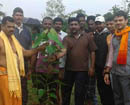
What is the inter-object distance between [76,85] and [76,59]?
1.68 feet

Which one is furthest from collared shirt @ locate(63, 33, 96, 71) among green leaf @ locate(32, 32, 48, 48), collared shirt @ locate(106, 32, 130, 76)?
green leaf @ locate(32, 32, 48, 48)

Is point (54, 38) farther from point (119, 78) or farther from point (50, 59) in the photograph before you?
point (119, 78)

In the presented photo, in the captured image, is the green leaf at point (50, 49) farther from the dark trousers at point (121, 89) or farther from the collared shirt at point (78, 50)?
the dark trousers at point (121, 89)

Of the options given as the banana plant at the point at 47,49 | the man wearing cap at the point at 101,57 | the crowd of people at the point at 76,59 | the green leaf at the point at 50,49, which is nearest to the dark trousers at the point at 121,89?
the crowd of people at the point at 76,59

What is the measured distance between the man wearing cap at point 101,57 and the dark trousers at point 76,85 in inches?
13.4

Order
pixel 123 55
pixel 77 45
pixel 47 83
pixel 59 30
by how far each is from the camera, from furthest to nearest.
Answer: pixel 59 30
pixel 77 45
pixel 47 83
pixel 123 55

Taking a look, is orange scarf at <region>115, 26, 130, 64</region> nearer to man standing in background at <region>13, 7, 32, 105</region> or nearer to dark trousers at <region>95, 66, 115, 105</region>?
dark trousers at <region>95, 66, 115, 105</region>

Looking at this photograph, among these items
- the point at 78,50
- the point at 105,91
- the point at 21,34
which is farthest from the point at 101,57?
the point at 21,34

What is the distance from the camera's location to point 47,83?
4.84 meters

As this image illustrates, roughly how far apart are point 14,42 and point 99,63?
6.00 ft

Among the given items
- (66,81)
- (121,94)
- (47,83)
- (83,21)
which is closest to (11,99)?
(47,83)

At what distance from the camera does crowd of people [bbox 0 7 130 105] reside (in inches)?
163

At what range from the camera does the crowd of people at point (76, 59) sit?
4145 mm

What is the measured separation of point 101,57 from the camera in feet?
17.5
